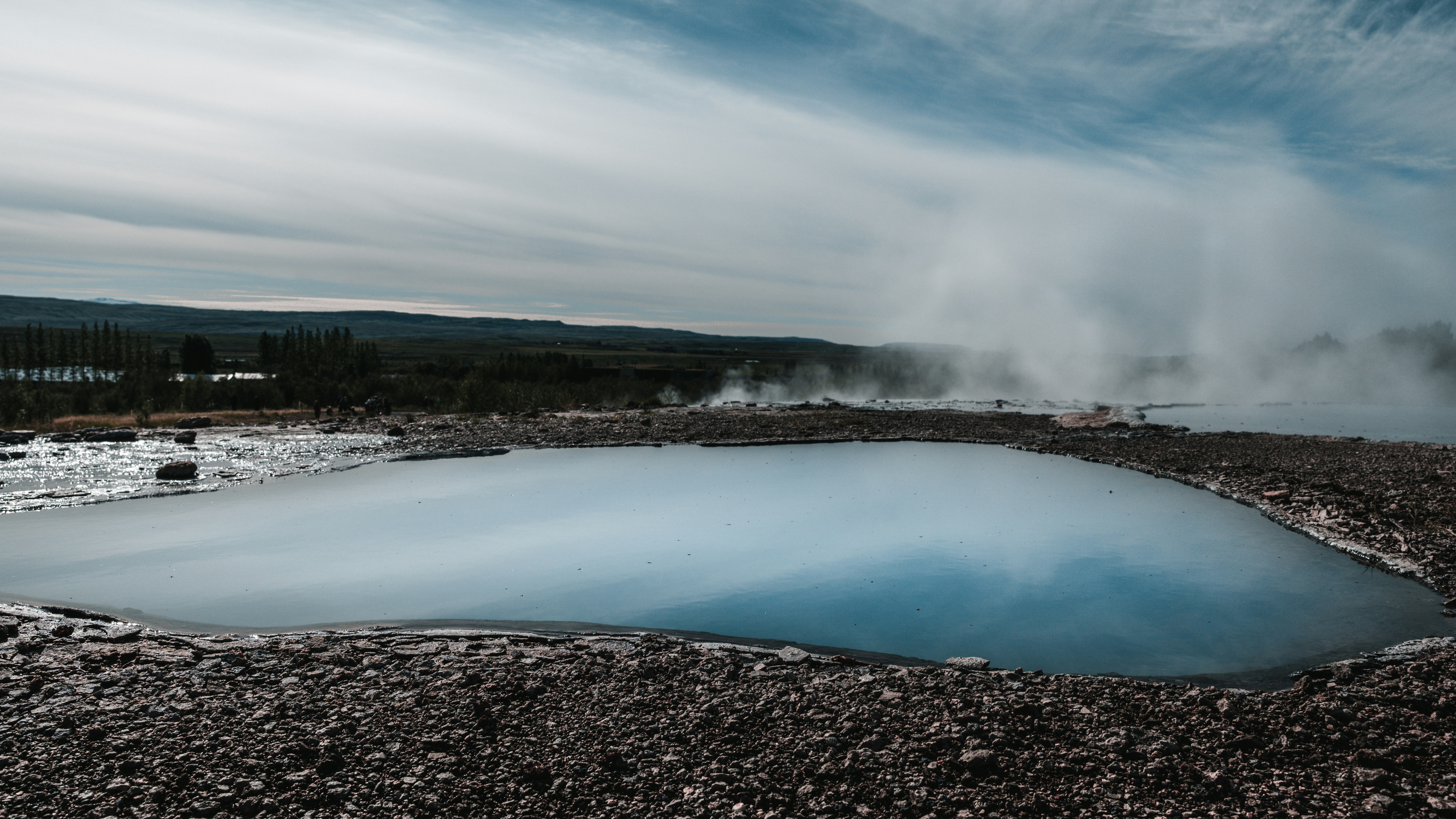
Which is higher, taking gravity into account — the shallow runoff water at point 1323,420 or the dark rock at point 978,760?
the shallow runoff water at point 1323,420

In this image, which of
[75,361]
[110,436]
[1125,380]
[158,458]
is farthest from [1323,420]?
[75,361]

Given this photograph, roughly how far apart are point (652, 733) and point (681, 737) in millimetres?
286

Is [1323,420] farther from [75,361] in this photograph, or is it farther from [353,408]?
[75,361]

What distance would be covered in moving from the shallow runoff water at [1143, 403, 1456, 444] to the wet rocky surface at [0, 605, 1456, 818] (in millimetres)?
35583

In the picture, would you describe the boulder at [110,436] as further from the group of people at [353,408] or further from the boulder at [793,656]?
the boulder at [793,656]

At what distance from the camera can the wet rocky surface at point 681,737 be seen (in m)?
5.65

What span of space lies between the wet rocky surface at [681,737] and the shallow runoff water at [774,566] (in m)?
2.08

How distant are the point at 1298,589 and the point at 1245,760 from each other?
8602mm

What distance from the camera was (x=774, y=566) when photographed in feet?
47.9

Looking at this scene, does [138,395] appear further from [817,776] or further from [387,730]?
[817,776]

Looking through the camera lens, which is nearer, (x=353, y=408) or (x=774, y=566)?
(x=774, y=566)

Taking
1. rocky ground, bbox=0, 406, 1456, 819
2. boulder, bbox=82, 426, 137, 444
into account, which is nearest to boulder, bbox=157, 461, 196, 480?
boulder, bbox=82, 426, 137, 444

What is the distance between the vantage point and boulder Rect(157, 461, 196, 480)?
22203 mm

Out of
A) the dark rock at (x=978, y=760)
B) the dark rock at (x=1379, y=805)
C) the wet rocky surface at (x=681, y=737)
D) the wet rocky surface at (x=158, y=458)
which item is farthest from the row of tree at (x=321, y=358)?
the dark rock at (x=1379, y=805)
